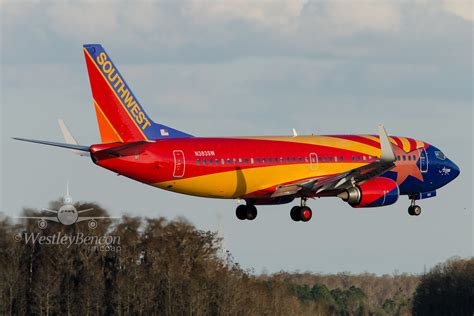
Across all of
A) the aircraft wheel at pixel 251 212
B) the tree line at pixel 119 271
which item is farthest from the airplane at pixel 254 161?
the tree line at pixel 119 271

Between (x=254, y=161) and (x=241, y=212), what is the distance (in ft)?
19.9

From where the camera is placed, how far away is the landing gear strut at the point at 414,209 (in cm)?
10731

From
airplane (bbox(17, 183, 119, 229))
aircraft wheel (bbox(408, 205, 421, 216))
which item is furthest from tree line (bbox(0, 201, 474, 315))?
aircraft wheel (bbox(408, 205, 421, 216))

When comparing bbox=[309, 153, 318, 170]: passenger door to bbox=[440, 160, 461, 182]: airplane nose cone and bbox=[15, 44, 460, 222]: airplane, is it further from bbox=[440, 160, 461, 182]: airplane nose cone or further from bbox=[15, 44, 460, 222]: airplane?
bbox=[440, 160, 461, 182]: airplane nose cone

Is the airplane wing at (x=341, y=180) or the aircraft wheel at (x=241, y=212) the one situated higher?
the airplane wing at (x=341, y=180)

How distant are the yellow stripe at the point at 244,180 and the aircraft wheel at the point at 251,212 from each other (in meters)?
3.80

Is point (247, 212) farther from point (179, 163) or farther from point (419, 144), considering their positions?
point (419, 144)

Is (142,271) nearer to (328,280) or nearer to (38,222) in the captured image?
(38,222)

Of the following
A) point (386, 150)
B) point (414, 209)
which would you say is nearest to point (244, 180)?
point (386, 150)

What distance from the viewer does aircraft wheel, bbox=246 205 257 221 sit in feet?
337

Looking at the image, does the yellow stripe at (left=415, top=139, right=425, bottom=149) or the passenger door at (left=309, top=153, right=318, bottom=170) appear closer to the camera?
the passenger door at (left=309, top=153, right=318, bottom=170)

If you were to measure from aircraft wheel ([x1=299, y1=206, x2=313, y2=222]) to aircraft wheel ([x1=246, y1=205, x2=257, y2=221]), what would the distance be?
3660 mm

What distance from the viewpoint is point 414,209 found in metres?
107

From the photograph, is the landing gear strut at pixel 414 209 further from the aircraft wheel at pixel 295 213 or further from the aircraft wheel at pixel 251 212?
the aircraft wheel at pixel 251 212
